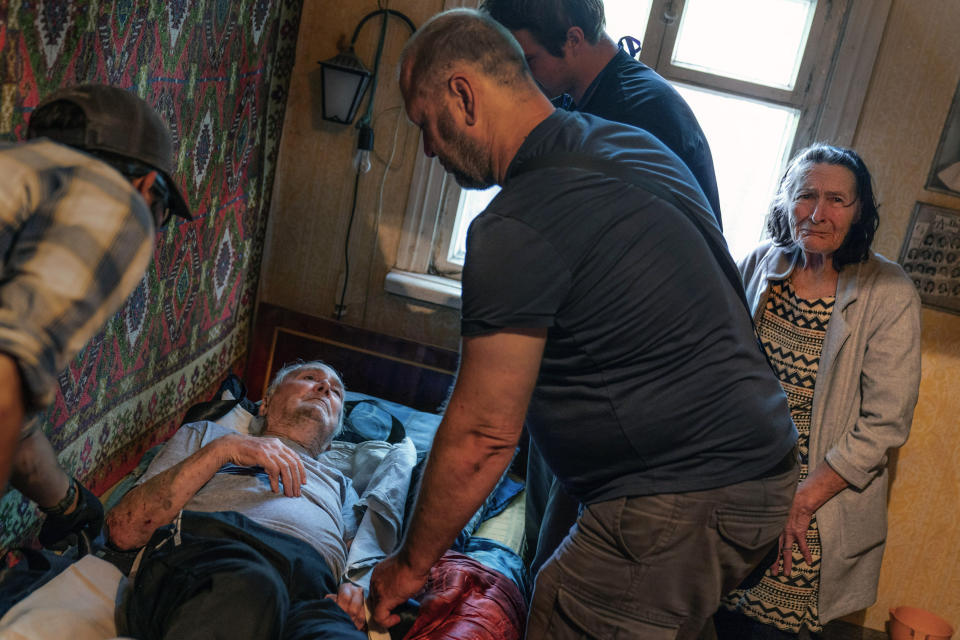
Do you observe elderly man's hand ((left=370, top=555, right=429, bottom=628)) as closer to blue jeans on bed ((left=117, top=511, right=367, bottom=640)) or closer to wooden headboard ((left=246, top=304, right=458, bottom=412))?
blue jeans on bed ((left=117, top=511, right=367, bottom=640))

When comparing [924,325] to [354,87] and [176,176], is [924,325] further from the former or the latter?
[176,176]

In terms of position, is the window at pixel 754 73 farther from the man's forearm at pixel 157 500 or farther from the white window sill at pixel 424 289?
the man's forearm at pixel 157 500

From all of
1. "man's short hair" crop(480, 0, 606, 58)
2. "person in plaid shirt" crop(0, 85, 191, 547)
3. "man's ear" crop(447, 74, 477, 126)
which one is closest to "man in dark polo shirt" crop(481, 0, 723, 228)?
"man's short hair" crop(480, 0, 606, 58)

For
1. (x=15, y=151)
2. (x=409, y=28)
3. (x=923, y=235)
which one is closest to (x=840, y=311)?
(x=923, y=235)

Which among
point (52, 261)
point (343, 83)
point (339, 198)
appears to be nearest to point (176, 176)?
point (343, 83)

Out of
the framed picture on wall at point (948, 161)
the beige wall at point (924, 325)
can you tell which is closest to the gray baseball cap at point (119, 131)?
the beige wall at point (924, 325)

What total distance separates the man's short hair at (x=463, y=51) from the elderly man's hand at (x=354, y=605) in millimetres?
1057

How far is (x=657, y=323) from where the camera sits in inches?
50.8

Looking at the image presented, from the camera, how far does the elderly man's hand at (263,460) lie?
6.77 feet

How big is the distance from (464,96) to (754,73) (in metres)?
2.09

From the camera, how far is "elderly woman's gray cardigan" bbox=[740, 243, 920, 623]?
2258 mm

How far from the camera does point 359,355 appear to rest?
3156mm

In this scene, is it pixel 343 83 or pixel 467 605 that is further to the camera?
pixel 343 83

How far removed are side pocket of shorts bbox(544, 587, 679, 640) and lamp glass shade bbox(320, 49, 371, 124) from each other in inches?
83.3
